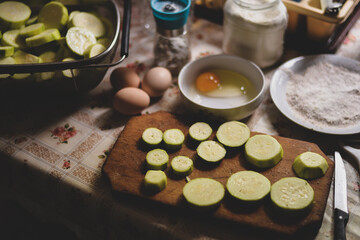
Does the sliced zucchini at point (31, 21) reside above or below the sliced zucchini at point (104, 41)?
above

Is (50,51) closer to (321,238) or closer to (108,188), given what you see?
(108,188)

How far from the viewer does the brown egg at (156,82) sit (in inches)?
45.8

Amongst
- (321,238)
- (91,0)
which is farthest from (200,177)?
(91,0)

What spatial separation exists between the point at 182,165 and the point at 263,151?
0.76 ft

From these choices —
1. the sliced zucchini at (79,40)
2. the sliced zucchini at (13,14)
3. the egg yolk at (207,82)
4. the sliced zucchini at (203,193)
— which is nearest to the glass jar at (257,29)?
the egg yolk at (207,82)

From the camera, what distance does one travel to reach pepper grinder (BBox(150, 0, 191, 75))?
1.18 m

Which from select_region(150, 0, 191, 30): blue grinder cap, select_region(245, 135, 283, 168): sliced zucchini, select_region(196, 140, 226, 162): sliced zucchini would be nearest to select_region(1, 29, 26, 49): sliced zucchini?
select_region(150, 0, 191, 30): blue grinder cap

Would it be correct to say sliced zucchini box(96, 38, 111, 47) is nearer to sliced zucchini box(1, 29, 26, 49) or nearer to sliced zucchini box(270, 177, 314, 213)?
sliced zucchini box(1, 29, 26, 49)

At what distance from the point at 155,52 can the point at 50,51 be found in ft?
1.30

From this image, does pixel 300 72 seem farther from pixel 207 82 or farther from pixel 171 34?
pixel 171 34

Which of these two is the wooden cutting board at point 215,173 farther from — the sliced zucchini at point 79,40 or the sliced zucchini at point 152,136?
the sliced zucchini at point 79,40

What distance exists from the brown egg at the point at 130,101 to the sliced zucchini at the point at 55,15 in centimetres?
33

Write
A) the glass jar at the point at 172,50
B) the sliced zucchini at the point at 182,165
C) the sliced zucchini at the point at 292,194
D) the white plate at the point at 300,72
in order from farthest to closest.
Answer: the glass jar at the point at 172,50
the white plate at the point at 300,72
the sliced zucchini at the point at 182,165
the sliced zucchini at the point at 292,194

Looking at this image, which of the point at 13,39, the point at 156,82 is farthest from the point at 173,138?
the point at 13,39
